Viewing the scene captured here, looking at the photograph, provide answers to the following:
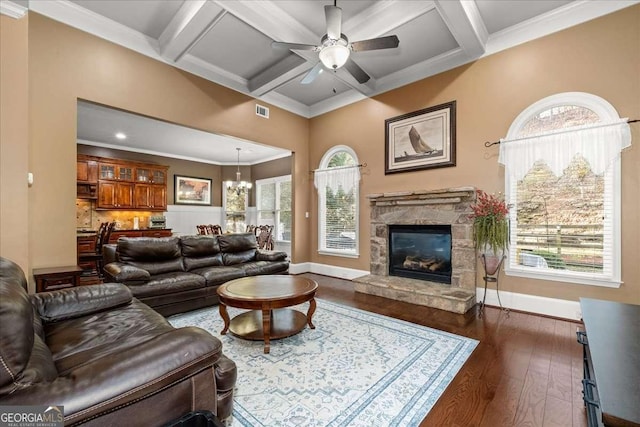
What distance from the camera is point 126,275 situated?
3.10 metres

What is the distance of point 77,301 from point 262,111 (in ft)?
13.8

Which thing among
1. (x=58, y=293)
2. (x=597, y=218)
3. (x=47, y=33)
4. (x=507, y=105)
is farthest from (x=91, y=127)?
(x=597, y=218)

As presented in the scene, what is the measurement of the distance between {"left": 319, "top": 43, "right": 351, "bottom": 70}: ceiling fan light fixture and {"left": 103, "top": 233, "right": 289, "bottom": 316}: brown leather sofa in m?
2.92

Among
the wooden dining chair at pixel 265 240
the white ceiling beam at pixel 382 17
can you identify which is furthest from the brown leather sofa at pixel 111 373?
the wooden dining chair at pixel 265 240

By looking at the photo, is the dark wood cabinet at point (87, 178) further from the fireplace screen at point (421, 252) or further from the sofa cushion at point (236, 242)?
the fireplace screen at point (421, 252)

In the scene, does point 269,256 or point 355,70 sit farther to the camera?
point 269,256

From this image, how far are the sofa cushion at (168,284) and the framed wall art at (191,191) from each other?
17.6ft

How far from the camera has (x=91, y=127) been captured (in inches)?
232

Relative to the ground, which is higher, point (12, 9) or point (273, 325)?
point (12, 9)

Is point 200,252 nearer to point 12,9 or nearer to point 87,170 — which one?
point 12,9

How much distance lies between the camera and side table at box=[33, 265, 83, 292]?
2.80m

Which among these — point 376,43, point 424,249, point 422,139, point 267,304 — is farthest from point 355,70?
point 267,304

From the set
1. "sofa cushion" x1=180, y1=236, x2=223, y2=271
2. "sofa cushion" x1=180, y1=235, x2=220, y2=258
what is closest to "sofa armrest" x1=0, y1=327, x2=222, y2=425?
"sofa cushion" x1=180, y1=236, x2=223, y2=271

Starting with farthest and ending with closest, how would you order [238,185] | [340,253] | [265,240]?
[238,185] < [265,240] < [340,253]
